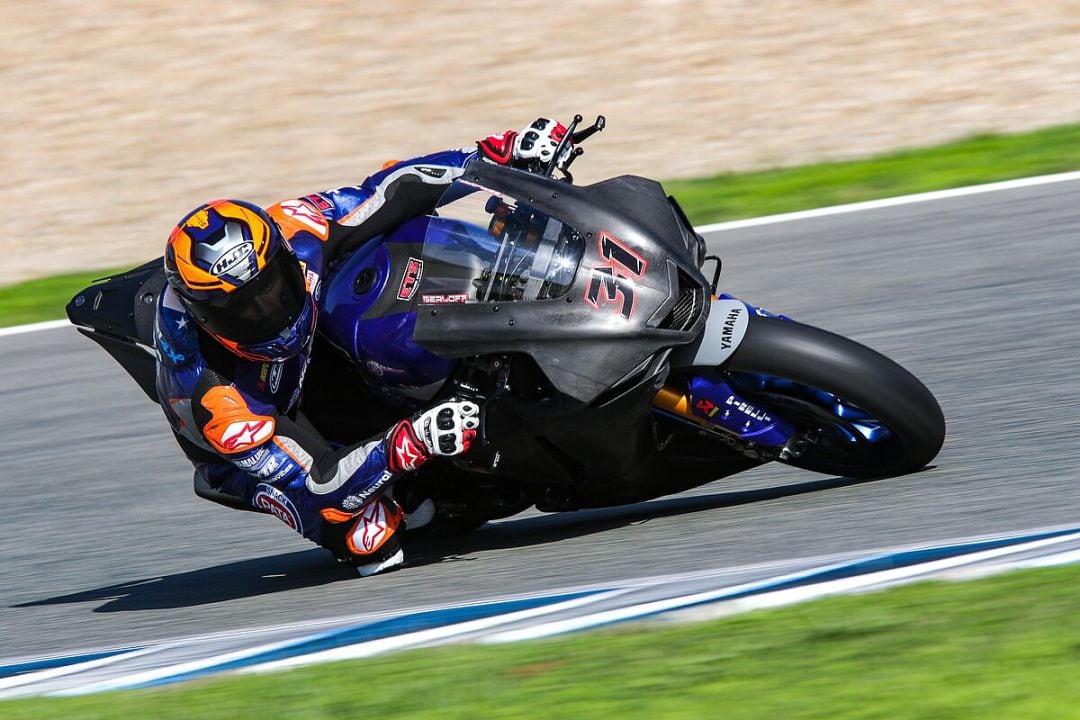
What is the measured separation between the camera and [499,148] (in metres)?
4.98

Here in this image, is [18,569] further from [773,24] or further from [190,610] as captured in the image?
[773,24]

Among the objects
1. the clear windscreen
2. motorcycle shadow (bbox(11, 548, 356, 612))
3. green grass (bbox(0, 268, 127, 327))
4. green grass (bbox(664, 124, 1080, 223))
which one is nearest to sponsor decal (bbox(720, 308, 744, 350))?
the clear windscreen

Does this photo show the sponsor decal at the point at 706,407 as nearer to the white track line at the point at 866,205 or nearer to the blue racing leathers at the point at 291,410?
the blue racing leathers at the point at 291,410

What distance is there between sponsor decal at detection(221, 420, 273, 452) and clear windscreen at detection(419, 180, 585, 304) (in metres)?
0.73

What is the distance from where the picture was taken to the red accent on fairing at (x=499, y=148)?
493cm

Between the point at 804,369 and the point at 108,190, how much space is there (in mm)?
7781

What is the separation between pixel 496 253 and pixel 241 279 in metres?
0.75

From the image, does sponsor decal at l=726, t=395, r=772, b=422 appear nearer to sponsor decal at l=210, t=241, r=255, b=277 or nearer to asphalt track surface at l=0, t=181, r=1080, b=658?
asphalt track surface at l=0, t=181, r=1080, b=658

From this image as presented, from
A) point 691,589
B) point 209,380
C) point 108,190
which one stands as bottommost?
point 108,190

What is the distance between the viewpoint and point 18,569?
19.0 ft

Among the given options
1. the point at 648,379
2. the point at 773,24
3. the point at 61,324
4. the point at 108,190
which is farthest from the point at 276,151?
the point at 648,379

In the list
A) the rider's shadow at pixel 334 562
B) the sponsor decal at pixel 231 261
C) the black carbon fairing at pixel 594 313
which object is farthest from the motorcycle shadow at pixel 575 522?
the sponsor decal at pixel 231 261

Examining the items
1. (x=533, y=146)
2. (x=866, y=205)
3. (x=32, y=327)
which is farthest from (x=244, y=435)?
(x=866, y=205)

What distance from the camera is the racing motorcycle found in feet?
13.7
